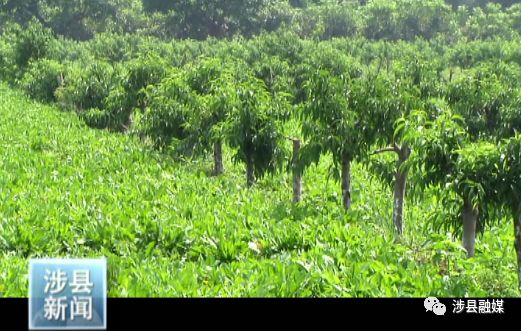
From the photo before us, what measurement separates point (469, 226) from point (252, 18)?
4879 centimetres

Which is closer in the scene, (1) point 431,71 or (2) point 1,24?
(1) point 431,71

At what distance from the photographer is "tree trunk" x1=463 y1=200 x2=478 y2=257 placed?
7.56 m

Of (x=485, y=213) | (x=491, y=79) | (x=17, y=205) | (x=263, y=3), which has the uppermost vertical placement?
(x=263, y=3)

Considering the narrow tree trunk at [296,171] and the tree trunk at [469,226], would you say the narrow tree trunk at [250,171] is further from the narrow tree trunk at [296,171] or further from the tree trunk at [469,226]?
the tree trunk at [469,226]

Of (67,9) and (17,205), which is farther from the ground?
(67,9)

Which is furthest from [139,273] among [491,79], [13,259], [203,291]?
[491,79]

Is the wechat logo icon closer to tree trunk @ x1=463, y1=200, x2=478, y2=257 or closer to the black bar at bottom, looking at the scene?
the black bar at bottom

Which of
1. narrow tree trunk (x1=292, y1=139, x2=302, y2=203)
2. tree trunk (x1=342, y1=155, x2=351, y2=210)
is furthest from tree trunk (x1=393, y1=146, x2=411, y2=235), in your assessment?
narrow tree trunk (x1=292, y1=139, x2=302, y2=203)

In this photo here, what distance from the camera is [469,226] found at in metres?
7.71

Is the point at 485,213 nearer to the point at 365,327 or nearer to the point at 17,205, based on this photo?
the point at 365,327

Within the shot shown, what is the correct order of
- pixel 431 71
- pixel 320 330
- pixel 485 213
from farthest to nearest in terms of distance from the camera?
pixel 431 71 → pixel 485 213 → pixel 320 330

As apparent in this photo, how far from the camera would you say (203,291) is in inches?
249

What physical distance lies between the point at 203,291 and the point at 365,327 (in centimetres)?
230

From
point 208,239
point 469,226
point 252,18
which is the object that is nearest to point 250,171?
point 208,239
